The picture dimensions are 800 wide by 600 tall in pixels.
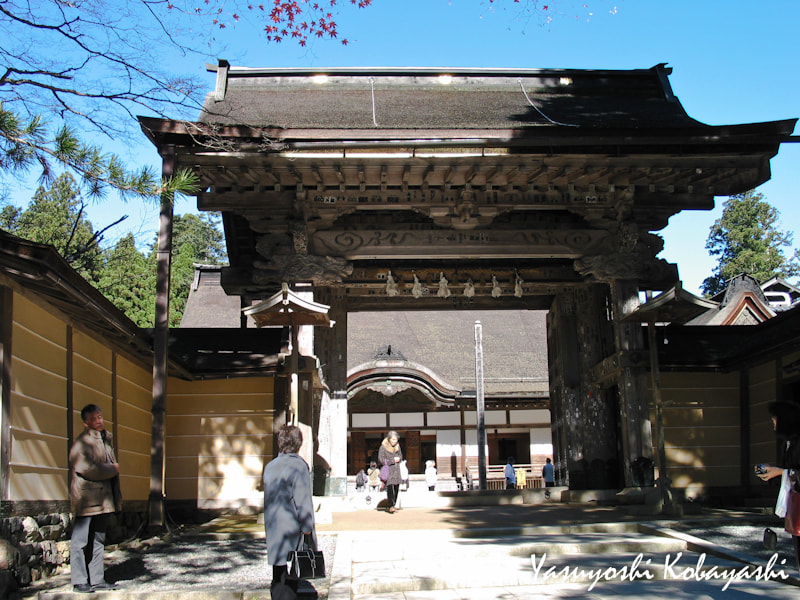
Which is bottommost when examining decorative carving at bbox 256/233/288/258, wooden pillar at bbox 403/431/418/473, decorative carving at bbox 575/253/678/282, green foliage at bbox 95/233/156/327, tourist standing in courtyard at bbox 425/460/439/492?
tourist standing in courtyard at bbox 425/460/439/492

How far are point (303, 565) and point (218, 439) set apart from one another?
7576 mm

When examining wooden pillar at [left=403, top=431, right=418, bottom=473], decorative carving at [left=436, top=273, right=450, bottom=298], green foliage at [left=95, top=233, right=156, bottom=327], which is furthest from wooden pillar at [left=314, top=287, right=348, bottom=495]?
green foliage at [left=95, top=233, right=156, bottom=327]

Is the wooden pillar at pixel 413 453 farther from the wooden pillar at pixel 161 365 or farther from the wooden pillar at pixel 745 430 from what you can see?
the wooden pillar at pixel 161 365

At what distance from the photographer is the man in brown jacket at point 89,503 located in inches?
221

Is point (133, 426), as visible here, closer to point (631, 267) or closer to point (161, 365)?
point (161, 365)

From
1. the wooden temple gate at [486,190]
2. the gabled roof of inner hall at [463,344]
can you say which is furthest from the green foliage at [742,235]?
the wooden temple gate at [486,190]

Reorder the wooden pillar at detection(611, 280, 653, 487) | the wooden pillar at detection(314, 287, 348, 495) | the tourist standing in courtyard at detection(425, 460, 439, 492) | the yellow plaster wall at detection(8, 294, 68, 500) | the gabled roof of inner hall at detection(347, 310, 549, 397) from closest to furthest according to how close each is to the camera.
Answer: the yellow plaster wall at detection(8, 294, 68, 500)
the wooden pillar at detection(611, 280, 653, 487)
the wooden pillar at detection(314, 287, 348, 495)
the tourist standing in courtyard at detection(425, 460, 439, 492)
the gabled roof of inner hall at detection(347, 310, 549, 397)

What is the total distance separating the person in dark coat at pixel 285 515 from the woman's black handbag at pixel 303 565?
0.15 feet

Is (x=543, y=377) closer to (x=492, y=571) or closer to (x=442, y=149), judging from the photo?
(x=442, y=149)

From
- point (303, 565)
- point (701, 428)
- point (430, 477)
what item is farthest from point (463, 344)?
point (303, 565)

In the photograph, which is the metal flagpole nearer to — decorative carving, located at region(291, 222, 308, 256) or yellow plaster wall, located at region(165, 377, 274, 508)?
yellow plaster wall, located at region(165, 377, 274, 508)

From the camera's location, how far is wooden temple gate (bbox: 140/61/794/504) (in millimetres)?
10344

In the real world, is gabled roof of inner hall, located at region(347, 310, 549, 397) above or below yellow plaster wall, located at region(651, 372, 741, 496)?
above

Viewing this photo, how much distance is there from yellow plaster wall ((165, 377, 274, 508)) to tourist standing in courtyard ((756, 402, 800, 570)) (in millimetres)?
8123
